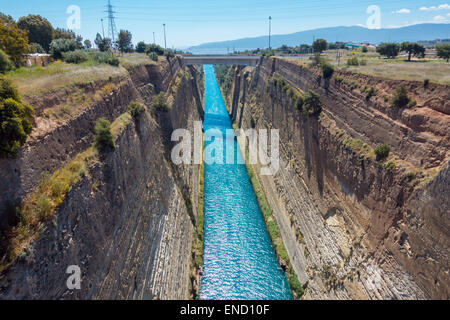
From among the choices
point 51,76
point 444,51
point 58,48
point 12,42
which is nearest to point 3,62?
point 51,76

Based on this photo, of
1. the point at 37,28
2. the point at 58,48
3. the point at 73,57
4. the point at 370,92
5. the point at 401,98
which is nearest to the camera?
the point at 401,98

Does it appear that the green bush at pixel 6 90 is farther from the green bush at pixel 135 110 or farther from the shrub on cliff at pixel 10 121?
the green bush at pixel 135 110

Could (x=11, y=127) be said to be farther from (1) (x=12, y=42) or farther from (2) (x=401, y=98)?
(2) (x=401, y=98)

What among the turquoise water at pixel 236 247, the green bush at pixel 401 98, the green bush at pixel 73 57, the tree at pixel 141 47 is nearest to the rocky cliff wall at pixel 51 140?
the green bush at pixel 73 57

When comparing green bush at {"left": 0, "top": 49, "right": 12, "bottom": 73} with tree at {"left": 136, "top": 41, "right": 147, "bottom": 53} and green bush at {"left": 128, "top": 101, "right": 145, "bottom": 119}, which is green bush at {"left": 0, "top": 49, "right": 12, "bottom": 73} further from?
tree at {"left": 136, "top": 41, "right": 147, "bottom": 53}

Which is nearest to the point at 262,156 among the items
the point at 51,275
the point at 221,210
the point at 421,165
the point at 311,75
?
the point at 221,210

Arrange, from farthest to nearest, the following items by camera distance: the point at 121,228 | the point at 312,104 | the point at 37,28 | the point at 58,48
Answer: the point at 37,28 < the point at 312,104 < the point at 58,48 < the point at 121,228

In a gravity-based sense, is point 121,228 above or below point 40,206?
below

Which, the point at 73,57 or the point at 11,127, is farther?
the point at 73,57

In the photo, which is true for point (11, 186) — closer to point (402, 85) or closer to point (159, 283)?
point (159, 283)
